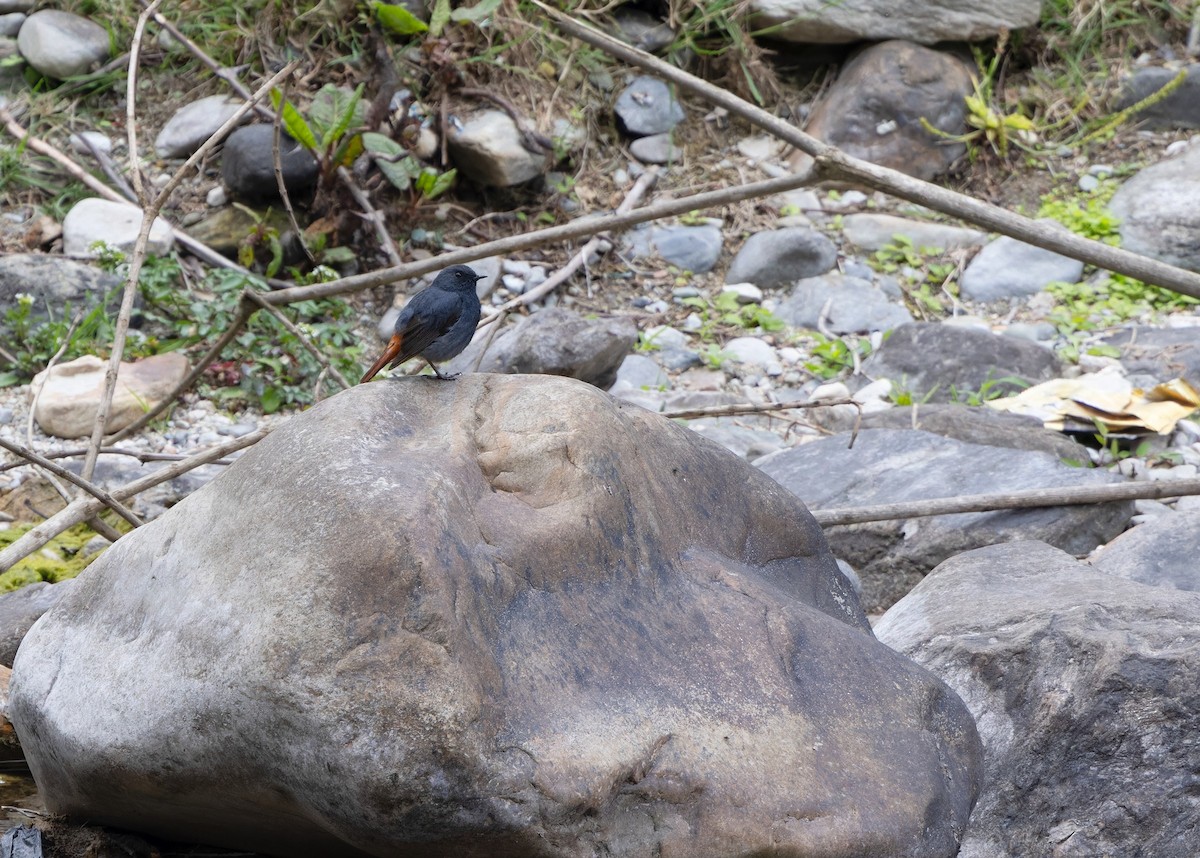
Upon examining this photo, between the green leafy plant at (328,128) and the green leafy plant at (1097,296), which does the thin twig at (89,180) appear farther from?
the green leafy plant at (1097,296)

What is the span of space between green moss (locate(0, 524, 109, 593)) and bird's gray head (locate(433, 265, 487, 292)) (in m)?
1.72

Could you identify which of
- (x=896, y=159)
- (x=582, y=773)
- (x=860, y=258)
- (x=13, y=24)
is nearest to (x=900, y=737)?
(x=582, y=773)

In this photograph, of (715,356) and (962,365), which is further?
(715,356)

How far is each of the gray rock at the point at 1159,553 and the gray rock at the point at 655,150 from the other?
14.3 feet

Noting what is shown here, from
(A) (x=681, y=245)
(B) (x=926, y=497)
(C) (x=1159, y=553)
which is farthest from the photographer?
(A) (x=681, y=245)

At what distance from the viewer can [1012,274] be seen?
23.5ft

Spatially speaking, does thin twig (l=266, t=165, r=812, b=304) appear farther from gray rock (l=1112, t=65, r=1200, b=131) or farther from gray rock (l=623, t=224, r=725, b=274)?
gray rock (l=1112, t=65, r=1200, b=131)

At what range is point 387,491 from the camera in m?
2.53

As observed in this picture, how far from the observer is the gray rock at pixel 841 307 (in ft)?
22.6

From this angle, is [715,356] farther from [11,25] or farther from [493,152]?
[11,25]

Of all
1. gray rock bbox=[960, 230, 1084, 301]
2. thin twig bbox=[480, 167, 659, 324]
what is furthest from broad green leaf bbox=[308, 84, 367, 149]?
gray rock bbox=[960, 230, 1084, 301]

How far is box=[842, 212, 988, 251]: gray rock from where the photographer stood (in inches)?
293

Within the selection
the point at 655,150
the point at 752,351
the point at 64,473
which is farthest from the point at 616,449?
the point at 655,150

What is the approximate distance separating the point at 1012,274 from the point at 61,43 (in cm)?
593
